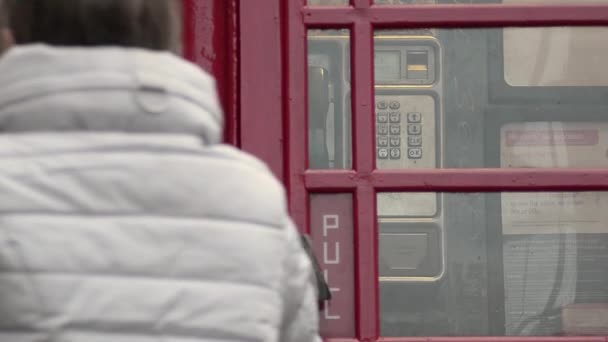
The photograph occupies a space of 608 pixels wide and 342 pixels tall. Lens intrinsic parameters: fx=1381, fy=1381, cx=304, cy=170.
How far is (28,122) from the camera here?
142 cm

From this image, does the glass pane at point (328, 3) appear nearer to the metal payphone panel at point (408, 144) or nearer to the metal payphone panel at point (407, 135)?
the metal payphone panel at point (408, 144)

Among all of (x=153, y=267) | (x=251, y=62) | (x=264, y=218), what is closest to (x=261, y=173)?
(x=264, y=218)

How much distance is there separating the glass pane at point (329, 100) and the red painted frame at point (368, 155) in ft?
0.07

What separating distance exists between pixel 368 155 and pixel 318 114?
14 cm

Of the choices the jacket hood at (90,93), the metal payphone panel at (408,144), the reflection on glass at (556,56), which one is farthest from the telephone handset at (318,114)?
the jacket hood at (90,93)

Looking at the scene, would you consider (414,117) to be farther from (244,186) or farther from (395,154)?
(244,186)

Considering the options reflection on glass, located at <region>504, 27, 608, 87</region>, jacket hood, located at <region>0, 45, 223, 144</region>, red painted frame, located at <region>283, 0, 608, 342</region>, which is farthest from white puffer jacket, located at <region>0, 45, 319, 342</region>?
reflection on glass, located at <region>504, 27, 608, 87</region>

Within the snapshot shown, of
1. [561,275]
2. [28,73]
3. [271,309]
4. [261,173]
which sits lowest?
[561,275]

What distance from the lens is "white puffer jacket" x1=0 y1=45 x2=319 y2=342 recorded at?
1364 mm

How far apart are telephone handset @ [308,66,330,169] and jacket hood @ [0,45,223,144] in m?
1.61

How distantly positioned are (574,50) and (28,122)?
1925 mm

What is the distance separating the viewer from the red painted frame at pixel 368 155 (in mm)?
3025

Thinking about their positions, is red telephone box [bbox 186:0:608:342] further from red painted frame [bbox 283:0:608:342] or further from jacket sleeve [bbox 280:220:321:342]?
jacket sleeve [bbox 280:220:321:342]

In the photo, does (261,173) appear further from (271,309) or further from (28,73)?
(28,73)
